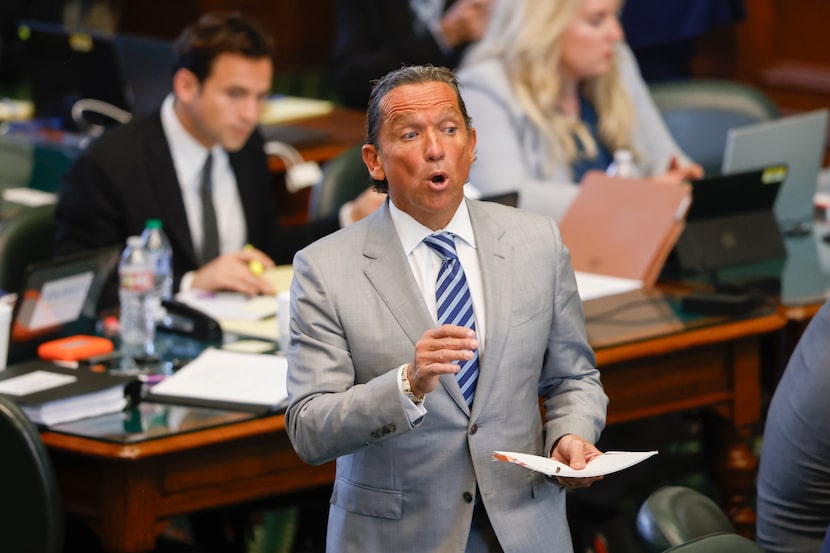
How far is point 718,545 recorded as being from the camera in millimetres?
1772

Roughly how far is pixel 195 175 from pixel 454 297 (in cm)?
197

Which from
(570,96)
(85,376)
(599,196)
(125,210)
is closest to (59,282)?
(85,376)

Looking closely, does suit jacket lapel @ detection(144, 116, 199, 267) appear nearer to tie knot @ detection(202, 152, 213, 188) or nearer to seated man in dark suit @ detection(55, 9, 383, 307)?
seated man in dark suit @ detection(55, 9, 383, 307)

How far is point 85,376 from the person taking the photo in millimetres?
2748

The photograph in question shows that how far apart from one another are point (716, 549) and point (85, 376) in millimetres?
1456

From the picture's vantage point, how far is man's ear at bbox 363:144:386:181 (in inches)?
73.9

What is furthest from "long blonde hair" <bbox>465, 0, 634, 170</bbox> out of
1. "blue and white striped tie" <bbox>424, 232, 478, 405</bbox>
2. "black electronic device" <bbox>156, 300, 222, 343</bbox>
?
"blue and white striped tie" <bbox>424, 232, 478, 405</bbox>

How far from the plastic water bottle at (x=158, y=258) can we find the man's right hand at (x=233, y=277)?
0.07 m

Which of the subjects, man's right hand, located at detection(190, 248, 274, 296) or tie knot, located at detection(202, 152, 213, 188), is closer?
man's right hand, located at detection(190, 248, 274, 296)

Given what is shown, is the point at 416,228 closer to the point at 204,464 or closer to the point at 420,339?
the point at 420,339

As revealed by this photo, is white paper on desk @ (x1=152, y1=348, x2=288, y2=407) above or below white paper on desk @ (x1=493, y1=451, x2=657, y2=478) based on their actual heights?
below

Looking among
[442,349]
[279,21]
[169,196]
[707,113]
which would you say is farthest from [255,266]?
[279,21]

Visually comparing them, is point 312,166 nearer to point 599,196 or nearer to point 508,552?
point 599,196

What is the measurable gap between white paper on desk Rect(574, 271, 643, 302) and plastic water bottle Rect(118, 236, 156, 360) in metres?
1.04
